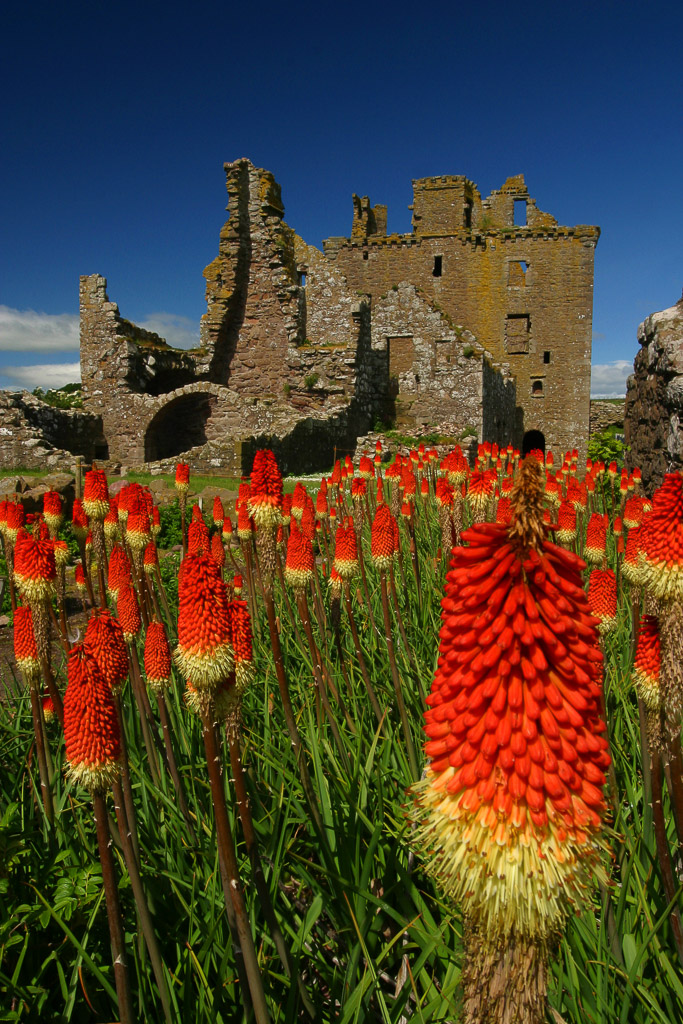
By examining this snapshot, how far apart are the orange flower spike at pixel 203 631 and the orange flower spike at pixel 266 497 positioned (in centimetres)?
115

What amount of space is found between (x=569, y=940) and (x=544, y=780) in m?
1.52

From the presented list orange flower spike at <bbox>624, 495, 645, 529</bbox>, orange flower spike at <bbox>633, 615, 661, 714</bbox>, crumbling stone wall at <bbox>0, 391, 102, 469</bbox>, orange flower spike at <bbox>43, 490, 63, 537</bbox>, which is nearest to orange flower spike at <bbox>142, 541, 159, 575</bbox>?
orange flower spike at <bbox>43, 490, 63, 537</bbox>

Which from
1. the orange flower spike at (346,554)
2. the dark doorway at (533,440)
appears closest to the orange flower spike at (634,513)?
the orange flower spike at (346,554)

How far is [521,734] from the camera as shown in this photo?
3.11ft

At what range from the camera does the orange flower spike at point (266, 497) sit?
2.76 m

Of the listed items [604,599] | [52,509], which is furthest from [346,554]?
[52,509]

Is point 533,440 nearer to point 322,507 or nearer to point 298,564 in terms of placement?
point 322,507

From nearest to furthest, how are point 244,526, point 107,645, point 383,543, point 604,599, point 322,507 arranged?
point 107,645
point 604,599
point 383,543
point 244,526
point 322,507

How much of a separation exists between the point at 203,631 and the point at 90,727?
315 mm

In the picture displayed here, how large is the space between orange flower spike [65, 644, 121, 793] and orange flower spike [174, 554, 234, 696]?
0.19 metres

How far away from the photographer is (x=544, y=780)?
3.08ft

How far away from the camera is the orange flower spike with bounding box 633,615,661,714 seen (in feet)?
6.24

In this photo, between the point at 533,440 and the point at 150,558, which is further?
the point at 533,440

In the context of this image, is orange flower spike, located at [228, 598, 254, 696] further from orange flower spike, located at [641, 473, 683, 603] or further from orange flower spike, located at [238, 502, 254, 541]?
orange flower spike, located at [238, 502, 254, 541]
